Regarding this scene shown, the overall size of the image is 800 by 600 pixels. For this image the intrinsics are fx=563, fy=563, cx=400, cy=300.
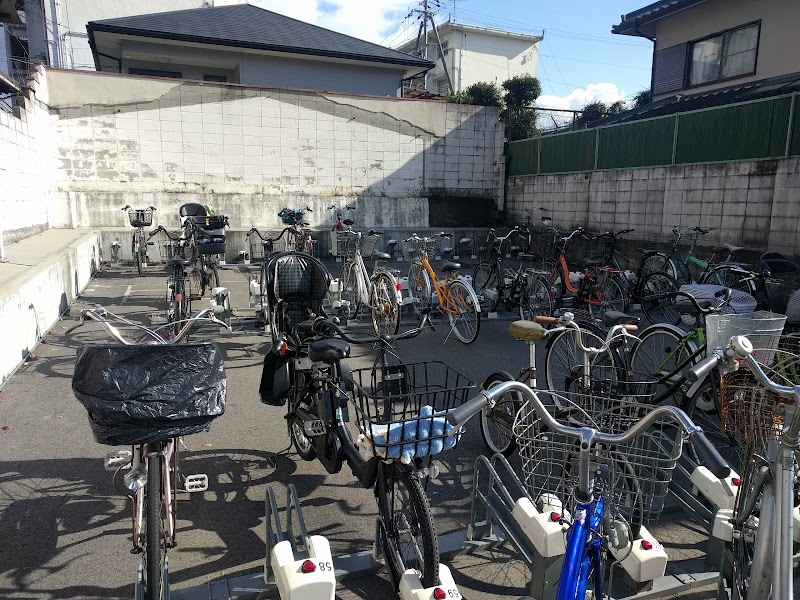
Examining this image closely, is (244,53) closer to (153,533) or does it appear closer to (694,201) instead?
(694,201)

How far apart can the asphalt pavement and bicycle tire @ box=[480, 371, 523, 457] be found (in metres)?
0.16

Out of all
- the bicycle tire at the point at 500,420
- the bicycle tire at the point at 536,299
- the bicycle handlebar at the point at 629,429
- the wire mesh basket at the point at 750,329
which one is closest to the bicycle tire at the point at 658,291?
the bicycle tire at the point at 536,299

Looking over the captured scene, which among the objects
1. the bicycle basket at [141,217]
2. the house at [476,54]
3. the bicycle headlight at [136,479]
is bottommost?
the bicycle headlight at [136,479]

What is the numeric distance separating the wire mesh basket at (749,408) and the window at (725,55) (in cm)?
1410

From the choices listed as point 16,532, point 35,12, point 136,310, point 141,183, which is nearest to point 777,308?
point 16,532

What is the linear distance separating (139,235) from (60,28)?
638 inches

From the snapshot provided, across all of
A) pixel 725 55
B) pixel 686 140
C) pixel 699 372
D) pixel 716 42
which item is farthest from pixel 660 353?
pixel 716 42

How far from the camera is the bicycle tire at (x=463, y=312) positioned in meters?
6.38

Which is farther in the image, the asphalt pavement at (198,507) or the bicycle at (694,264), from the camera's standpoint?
the bicycle at (694,264)

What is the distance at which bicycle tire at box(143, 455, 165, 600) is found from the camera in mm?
2078

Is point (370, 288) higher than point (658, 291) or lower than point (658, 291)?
higher

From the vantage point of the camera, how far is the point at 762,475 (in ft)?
5.98

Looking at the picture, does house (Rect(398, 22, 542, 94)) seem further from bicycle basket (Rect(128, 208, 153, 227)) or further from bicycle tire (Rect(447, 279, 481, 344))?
bicycle tire (Rect(447, 279, 481, 344))

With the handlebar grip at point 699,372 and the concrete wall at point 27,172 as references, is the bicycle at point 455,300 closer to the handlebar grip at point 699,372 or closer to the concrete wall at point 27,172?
the handlebar grip at point 699,372
